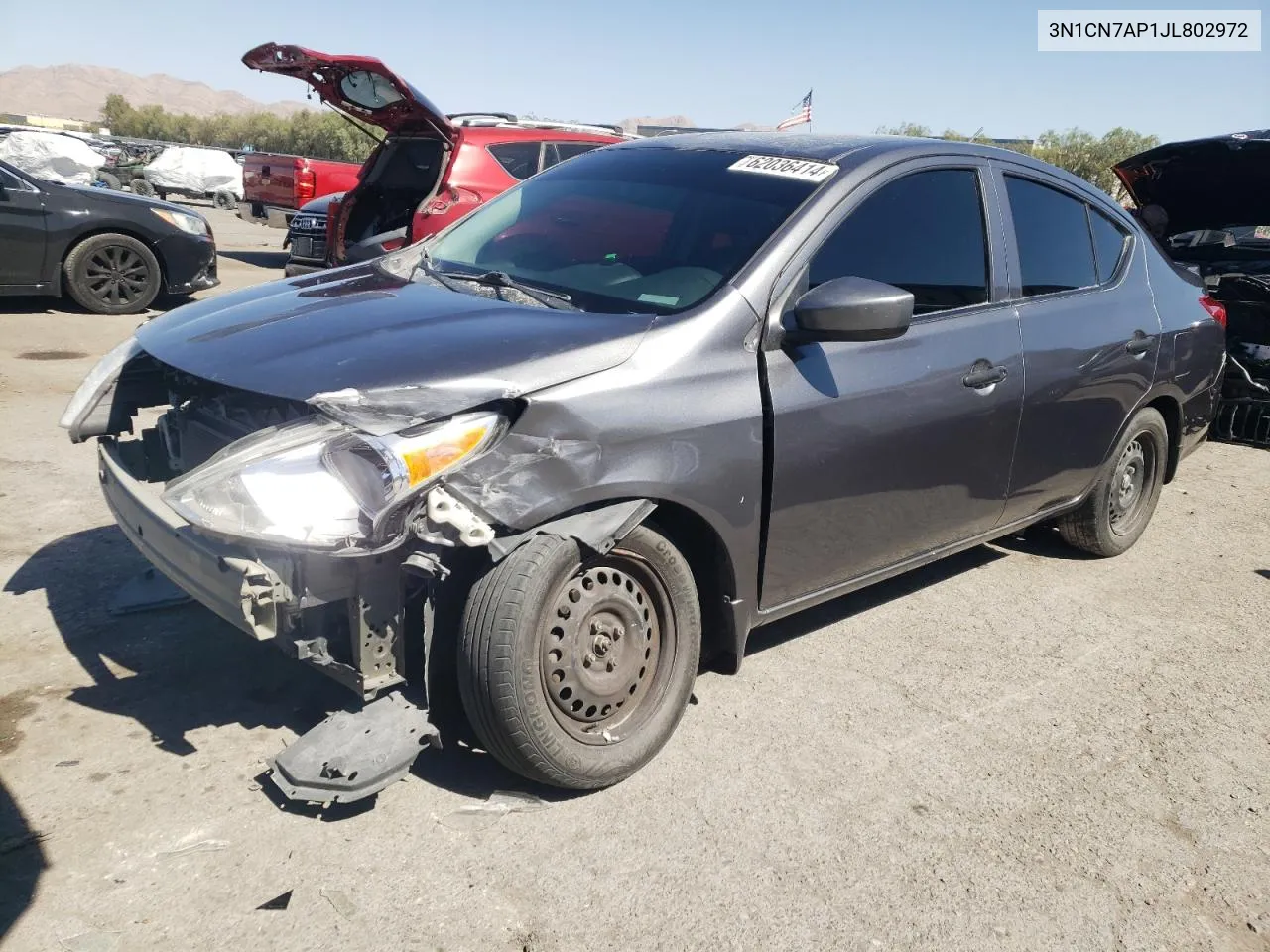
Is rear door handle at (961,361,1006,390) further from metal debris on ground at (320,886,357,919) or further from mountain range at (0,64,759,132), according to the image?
mountain range at (0,64,759,132)

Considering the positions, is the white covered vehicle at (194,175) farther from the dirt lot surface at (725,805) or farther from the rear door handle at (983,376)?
the rear door handle at (983,376)

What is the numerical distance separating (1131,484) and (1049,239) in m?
1.54

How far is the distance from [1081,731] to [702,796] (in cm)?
142

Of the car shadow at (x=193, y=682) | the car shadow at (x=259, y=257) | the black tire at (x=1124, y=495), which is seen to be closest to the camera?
the car shadow at (x=193, y=682)

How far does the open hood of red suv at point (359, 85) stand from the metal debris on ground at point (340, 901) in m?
8.10

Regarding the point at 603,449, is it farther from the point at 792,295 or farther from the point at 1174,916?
the point at 1174,916

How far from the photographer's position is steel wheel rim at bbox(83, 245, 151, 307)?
9734 millimetres

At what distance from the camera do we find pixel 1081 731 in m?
3.50

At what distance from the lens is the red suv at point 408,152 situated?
360 inches

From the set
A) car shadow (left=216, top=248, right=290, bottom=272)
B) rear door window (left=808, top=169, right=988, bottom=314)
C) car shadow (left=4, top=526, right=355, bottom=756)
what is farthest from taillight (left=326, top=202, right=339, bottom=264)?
rear door window (left=808, top=169, right=988, bottom=314)

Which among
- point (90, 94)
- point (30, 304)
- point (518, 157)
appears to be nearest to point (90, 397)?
point (518, 157)

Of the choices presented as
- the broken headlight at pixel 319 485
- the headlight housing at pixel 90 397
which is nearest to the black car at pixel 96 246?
the headlight housing at pixel 90 397

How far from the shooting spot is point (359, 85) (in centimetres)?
953

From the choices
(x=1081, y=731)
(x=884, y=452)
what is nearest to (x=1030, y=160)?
(x=884, y=452)
